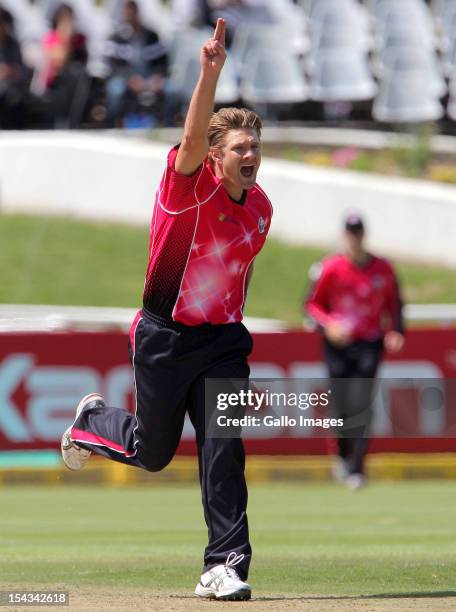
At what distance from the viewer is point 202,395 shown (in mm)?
7207

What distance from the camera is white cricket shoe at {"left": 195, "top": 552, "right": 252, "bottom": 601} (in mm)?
6953

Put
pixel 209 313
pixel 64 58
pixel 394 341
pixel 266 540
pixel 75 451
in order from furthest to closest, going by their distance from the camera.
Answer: pixel 64 58 → pixel 394 341 → pixel 266 540 → pixel 75 451 → pixel 209 313

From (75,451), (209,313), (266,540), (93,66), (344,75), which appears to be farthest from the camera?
(344,75)

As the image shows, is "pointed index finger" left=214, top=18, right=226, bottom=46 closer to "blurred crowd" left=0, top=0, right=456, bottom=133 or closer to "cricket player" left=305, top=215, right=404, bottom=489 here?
"cricket player" left=305, top=215, right=404, bottom=489

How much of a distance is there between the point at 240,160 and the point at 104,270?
18908mm

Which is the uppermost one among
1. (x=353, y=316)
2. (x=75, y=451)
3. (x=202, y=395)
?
(x=202, y=395)

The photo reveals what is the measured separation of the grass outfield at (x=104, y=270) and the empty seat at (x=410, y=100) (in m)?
3.05

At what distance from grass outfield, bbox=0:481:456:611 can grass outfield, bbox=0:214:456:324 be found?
8638mm

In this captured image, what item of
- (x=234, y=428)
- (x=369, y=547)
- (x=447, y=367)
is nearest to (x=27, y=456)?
(x=447, y=367)

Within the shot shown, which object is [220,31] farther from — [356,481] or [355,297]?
[356,481]

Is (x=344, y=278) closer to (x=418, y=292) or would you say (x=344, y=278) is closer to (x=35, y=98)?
(x=418, y=292)

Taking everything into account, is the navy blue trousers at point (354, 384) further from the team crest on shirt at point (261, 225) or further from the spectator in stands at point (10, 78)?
the spectator in stands at point (10, 78)

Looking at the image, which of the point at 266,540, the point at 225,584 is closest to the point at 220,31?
the point at 225,584

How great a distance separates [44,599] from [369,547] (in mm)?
3291
